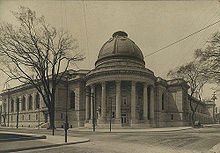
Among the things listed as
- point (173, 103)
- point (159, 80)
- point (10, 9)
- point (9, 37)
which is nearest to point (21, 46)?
point (9, 37)

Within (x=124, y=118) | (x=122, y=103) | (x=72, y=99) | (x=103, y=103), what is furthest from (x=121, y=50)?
(x=72, y=99)

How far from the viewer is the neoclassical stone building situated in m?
49.3

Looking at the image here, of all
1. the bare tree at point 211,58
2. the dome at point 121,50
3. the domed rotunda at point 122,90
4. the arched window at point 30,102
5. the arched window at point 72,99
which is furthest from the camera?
the arched window at point 30,102

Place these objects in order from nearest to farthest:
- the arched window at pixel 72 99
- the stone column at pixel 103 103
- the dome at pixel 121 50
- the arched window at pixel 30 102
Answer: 1. the stone column at pixel 103 103
2. the dome at pixel 121 50
3. the arched window at pixel 72 99
4. the arched window at pixel 30 102

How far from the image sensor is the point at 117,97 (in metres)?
49.1

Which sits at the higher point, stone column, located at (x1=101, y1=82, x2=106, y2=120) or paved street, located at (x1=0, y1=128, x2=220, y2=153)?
stone column, located at (x1=101, y1=82, x2=106, y2=120)

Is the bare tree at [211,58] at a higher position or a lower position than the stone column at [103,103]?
higher

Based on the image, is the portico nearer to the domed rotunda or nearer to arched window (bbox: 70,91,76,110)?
the domed rotunda

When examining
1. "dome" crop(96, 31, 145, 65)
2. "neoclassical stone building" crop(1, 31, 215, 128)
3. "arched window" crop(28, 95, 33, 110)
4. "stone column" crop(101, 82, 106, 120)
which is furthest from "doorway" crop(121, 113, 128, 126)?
"arched window" crop(28, 95, 33, 110)

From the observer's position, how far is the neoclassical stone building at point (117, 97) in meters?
49.3

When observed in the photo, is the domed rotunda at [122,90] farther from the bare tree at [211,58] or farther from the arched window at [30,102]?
the bare tree at [211,58]

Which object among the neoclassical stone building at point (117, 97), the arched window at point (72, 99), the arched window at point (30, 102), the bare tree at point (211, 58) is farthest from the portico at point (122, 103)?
the bare tree at point (211, 58)

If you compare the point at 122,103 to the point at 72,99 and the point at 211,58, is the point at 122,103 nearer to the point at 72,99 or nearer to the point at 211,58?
the point at 72,99

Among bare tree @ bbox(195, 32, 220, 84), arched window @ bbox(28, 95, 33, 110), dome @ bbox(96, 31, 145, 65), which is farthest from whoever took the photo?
arched window @ bbox(28, 95, 33, 110)
